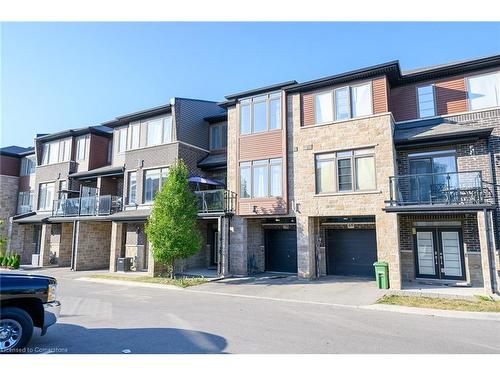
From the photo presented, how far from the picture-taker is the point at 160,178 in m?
20.0

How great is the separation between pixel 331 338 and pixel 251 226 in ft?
38.5

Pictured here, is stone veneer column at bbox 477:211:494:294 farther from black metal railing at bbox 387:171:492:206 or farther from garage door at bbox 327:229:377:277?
garage door at bbox 327:229:377:277

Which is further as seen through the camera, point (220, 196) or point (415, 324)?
point (220, 196)

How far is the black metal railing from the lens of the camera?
1309 centimetres

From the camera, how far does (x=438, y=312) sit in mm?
9656

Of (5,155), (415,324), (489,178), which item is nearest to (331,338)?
(415,324)

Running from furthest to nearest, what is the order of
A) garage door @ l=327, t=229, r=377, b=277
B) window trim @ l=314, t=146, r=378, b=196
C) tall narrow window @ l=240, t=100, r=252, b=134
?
1. tall narrow window @ l=240, t=100, r=252, b=134
2. garage door @ l=327, t=229, r=377, b=277
3. window trim @ l=314, t=146, r=378, b=196

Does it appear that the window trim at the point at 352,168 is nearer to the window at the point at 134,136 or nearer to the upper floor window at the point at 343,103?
the upper floor window at the point at 343,103

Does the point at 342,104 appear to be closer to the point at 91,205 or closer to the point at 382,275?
the point at 382,275

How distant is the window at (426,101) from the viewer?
1566cm

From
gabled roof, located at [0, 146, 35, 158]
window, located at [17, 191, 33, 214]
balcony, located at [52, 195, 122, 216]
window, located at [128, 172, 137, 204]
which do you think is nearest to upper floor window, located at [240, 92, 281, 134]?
window, located at [128, 172, 137, 204]

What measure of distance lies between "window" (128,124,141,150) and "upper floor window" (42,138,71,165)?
7151mm

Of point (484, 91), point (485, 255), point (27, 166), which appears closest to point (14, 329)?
point (485, 255)

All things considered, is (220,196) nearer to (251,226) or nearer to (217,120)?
(251,226)
